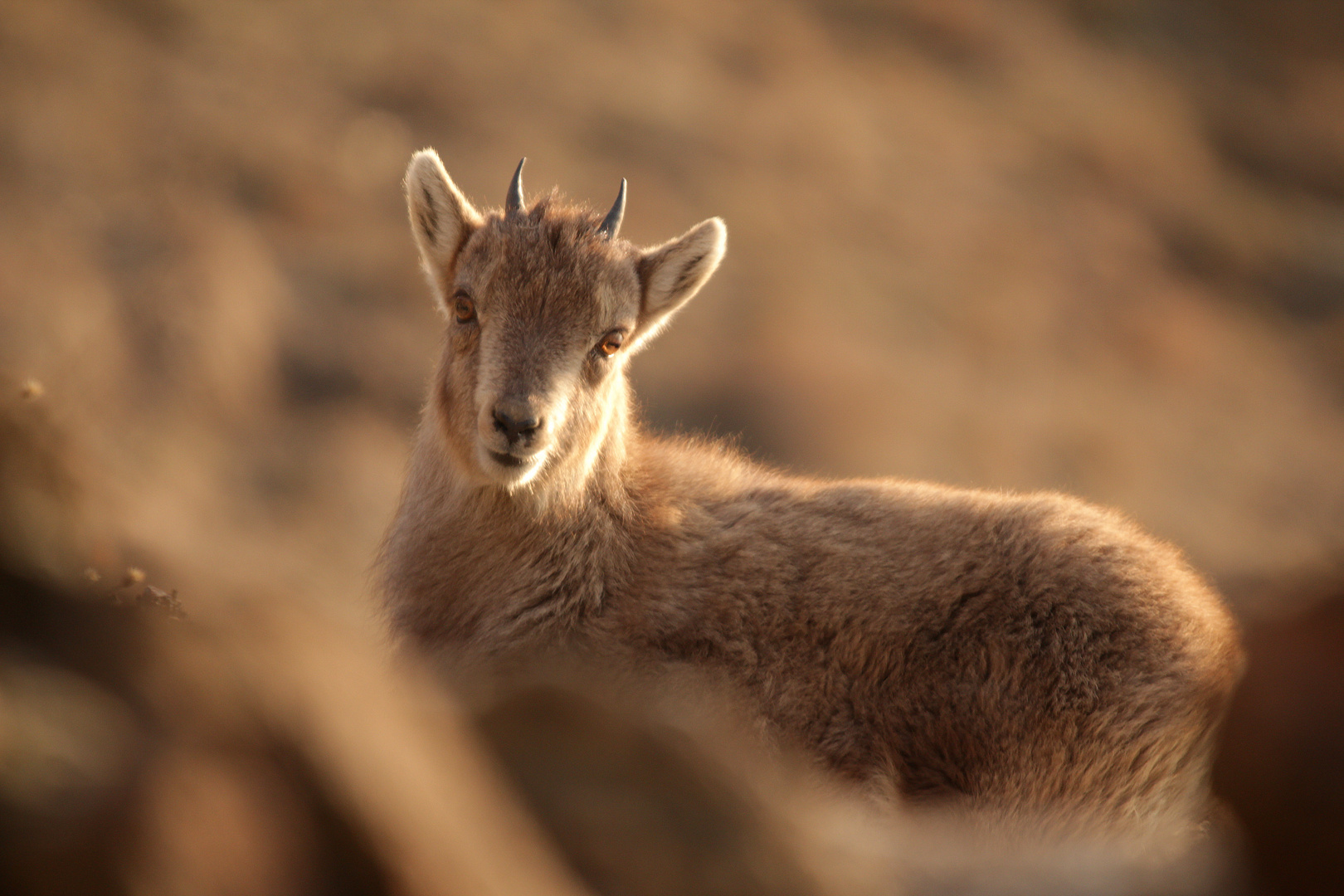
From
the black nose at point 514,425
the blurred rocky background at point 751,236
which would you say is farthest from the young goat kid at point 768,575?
the blurred rocky background at point 751,236

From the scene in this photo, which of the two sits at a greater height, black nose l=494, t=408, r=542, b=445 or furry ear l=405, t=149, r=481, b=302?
furry ear l=405, t=149, r=481, b=302

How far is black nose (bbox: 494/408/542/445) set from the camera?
6.90 meters

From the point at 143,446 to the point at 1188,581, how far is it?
2335cm

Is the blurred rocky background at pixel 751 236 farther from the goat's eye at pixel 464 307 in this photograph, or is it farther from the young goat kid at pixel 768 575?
the goat's eye at pixel 464 307

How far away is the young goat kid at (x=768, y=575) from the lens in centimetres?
658

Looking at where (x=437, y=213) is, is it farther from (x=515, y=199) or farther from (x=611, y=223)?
(x=611, y=223)

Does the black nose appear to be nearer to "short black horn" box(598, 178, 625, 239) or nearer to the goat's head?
the goat's head

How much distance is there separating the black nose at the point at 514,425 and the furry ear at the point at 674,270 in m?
1.71

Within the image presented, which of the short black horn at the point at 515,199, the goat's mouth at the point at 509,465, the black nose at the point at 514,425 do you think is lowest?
the goat's mouth at the point at 509,465

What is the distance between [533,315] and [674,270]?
1.30m

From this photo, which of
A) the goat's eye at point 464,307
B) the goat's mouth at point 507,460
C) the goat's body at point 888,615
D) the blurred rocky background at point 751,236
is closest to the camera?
the goat's body at point 888,615

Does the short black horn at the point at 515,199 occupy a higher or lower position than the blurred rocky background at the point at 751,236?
lower

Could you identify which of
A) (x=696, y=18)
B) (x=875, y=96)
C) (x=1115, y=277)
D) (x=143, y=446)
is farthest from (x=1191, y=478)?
(x=143, y=446)

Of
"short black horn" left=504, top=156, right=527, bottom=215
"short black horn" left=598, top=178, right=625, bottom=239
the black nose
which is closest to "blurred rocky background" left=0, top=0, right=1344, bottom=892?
"short black horn" left=504, top=156, right=527, bottom=215
